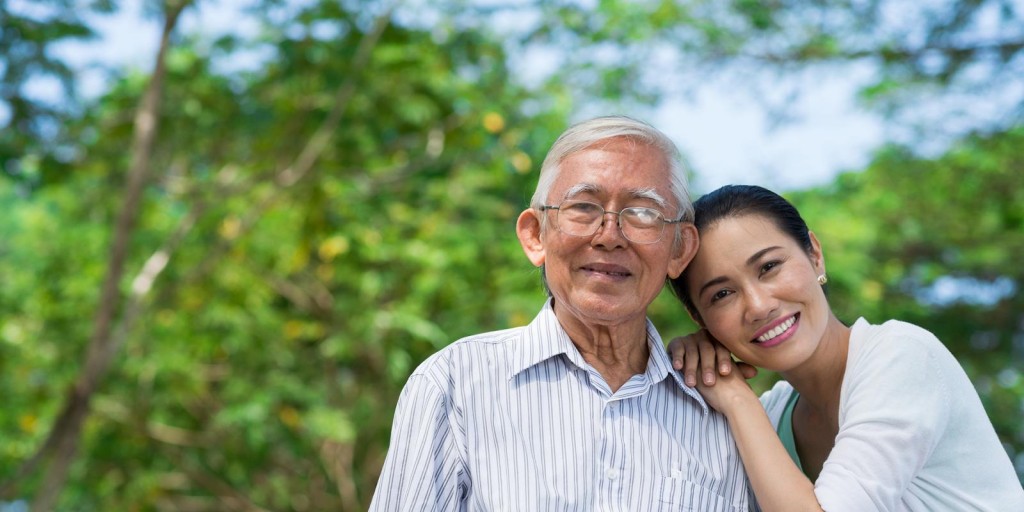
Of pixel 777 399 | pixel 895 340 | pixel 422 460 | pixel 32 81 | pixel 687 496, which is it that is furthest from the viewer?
Answer: pixel 32 81

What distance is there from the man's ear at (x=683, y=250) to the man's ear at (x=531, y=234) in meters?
0.25

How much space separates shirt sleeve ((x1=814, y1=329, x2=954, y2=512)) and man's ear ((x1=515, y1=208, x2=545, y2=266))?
0.64 m

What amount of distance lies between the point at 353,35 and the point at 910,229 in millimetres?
6857

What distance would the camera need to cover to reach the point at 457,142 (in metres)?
6.67

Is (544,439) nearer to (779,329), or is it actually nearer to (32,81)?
(779,329)

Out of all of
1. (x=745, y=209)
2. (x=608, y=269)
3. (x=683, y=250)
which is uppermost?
(x=745, y=209)

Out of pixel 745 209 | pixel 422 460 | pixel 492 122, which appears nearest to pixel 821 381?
pixel 745 209

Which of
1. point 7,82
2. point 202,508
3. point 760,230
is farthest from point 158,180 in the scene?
point 760,230

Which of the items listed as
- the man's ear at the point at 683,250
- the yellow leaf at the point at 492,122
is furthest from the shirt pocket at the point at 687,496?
the yellow leaf at the point at 492,122

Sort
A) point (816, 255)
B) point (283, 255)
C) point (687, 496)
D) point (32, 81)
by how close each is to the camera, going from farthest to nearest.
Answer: point (283, 255), point (32, 81), point (816, 255), point (687, 496)

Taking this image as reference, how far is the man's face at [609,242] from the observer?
183 cm

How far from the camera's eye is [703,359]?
2.04m

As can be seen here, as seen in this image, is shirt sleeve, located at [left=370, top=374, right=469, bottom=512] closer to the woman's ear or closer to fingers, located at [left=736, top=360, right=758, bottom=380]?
fingers, located at [left=736, top=360, right=758, bottom=380]

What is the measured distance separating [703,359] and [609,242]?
38 cm
